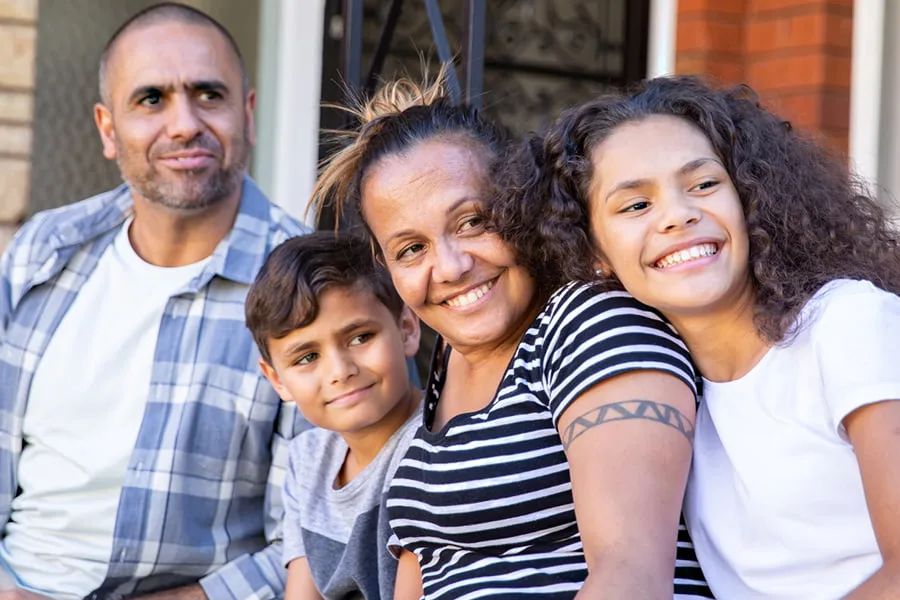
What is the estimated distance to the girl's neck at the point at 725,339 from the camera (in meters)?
1.87

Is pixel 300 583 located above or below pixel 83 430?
below

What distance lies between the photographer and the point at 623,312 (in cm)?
188

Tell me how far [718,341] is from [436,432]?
54cm

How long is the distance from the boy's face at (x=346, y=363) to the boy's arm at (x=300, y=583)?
326 mm

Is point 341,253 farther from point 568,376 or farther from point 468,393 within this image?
point 568,376

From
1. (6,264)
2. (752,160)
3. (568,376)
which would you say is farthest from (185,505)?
(752,160)

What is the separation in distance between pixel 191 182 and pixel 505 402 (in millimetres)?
1376

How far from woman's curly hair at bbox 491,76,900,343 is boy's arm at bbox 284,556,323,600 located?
951mm

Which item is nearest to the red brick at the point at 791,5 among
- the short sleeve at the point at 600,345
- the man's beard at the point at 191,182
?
the man's beard at the point at 191,182

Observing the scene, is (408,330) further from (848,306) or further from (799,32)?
(799,32)

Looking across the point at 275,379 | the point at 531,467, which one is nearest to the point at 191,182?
the point at 275,379

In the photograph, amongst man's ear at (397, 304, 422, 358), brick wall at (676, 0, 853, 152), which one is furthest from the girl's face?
brick wall at (676, 0, 853, 152)

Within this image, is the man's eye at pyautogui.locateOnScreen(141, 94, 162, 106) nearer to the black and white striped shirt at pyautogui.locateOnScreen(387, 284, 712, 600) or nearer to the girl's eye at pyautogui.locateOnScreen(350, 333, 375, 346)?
the girl's eye at pyautogui.locateOnScreen(350, 333, 375, 346)

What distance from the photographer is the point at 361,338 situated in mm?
2609
